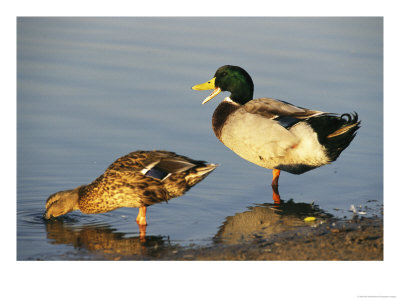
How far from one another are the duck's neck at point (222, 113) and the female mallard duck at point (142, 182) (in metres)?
1.46

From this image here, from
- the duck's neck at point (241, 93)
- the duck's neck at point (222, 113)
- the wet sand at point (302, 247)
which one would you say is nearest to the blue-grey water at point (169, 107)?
the wet sand at point (302, 247)

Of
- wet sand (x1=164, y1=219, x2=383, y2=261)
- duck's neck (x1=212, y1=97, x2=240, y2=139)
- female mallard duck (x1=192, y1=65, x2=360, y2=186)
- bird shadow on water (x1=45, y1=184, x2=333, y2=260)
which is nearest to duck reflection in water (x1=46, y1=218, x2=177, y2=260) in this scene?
bird shadow on water (x1=45, y1=184, x2=333, y2=260)

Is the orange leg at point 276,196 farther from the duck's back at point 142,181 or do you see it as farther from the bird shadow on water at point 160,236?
the duck's back at point 142,181

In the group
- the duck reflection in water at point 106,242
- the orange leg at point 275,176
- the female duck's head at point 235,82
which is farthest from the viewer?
the female duck's head at point 235,82

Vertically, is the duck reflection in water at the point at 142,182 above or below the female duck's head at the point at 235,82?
below

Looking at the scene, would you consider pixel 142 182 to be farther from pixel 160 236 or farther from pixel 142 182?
pixel 160 236

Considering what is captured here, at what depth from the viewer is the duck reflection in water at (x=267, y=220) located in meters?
5.93

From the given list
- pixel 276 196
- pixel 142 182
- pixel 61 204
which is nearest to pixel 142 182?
pixel 142 182

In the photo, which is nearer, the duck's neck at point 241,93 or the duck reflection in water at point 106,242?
the duck reflection in water at point 106,242

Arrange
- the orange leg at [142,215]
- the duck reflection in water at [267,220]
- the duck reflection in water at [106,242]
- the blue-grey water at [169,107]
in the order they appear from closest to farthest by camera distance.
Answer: the duck reflection in water at [106,242], the duck reflection in water at [267,220], the orange leg at [142,215], the blue-grey water at [169,107]

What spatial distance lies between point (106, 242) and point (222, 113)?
250 centimetres

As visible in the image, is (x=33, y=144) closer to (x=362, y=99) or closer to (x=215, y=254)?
(x=215, y=254)

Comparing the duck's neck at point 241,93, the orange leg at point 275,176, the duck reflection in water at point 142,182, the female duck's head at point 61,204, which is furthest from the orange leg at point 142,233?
the duck's neck at point 241,93

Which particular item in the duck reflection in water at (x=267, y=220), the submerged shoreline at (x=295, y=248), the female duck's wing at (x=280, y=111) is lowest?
the submerged shoreline at (x=295, y=248)
